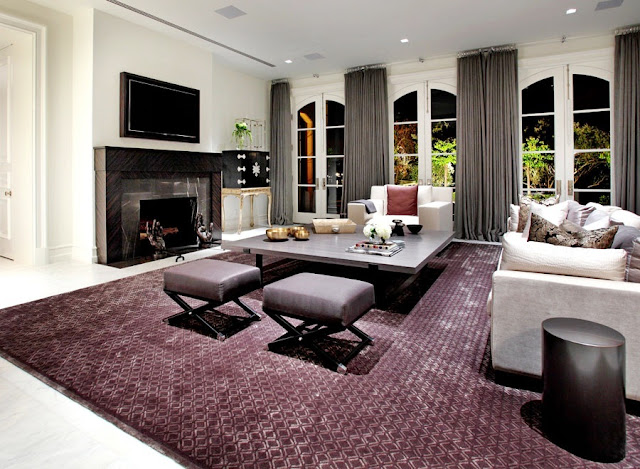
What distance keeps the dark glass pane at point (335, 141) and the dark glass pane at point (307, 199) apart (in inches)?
33.7

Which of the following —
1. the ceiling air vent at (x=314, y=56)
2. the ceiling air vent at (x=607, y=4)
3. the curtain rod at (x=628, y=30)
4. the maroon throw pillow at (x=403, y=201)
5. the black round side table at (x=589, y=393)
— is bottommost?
the black round side table at (x=589, y=393)

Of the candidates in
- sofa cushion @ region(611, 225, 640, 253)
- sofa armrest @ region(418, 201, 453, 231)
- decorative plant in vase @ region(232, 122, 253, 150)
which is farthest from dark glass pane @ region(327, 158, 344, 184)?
sofa cushion @ region(611, 225, 640, 253)

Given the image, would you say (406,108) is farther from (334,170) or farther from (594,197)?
(594,197)

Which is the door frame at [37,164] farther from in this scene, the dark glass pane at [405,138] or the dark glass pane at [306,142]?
the dark glass pane at [405,138]

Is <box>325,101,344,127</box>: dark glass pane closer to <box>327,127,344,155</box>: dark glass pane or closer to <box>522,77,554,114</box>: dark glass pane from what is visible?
<box>327,127,344,155</box>: dark glass pane

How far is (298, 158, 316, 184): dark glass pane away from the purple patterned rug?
544cm

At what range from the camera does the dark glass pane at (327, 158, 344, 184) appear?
805 cm

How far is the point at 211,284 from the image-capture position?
2.62 m

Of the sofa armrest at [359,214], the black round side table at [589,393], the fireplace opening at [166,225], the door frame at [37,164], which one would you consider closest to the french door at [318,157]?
the sofa armrest at [359,214]

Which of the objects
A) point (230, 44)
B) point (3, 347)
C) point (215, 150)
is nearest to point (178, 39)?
point (230, 44)

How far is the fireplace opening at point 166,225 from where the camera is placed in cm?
537

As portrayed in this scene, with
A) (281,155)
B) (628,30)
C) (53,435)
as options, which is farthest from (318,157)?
(53,435)

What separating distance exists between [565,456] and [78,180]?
5.33 meters

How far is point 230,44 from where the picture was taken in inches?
243
